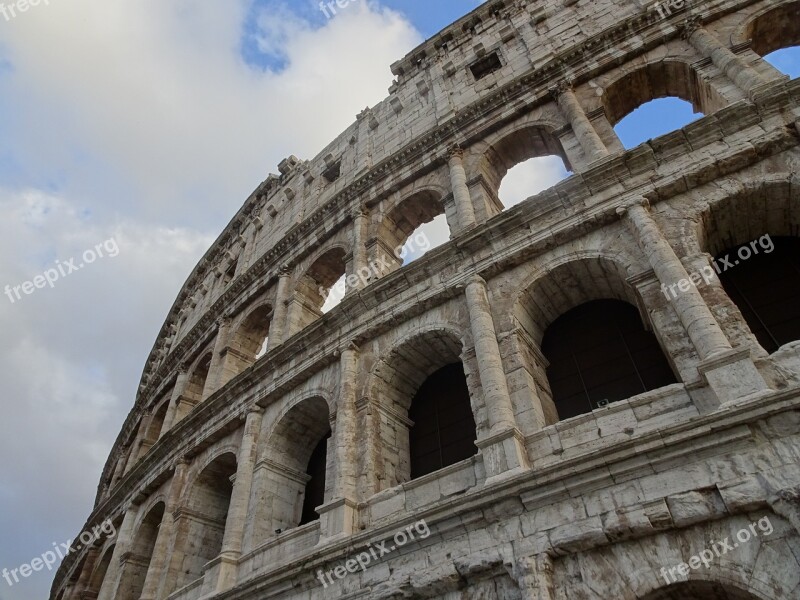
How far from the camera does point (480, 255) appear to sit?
9531 millimetres

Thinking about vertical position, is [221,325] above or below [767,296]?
above

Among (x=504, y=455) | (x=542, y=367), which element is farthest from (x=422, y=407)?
(x=504, y=455)

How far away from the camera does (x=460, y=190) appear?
1166cm

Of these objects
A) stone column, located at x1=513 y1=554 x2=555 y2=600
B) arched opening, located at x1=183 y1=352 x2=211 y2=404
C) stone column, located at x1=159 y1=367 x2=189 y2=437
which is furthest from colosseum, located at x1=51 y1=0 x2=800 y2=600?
arched opening, located at x1=183 y1=352 x2=211 y2=404

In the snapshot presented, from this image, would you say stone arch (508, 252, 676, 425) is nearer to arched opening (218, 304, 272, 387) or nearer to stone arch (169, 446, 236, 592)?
stone arch (169, 446, 236, 592)

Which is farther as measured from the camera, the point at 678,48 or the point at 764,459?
the point at 678,48

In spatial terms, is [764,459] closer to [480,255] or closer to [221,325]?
[480,255]

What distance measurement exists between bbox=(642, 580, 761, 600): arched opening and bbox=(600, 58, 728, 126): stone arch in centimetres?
865

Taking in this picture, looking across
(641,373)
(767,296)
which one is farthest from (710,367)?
(767,296)

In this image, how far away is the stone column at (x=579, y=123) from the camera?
1008 centimetres

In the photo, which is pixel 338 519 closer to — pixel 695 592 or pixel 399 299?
pixel 399 299

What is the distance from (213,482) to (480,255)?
26.5ft

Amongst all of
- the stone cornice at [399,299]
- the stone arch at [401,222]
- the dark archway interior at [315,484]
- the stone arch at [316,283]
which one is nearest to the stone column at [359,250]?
the stone arch at [401,222]

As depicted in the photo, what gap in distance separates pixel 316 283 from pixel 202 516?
249 inches
